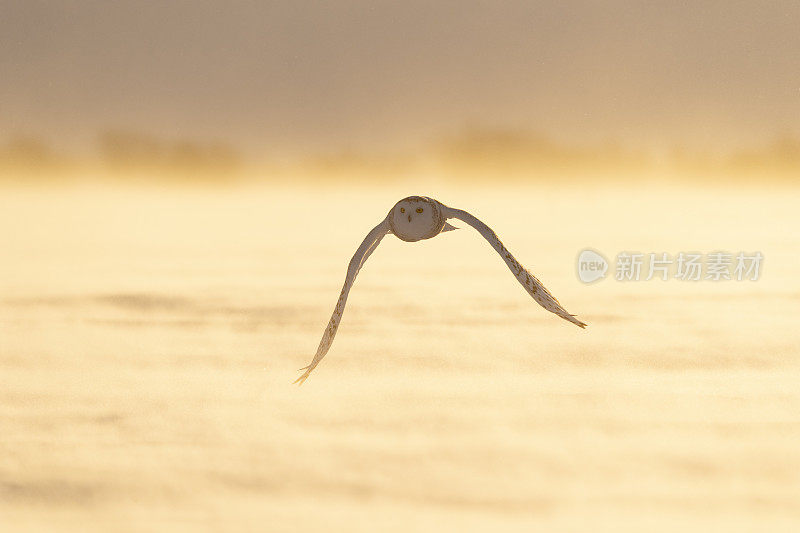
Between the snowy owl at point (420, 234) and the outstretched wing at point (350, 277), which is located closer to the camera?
the snowy owl at point (420, 234)

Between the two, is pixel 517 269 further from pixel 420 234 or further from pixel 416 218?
pixel 416 218

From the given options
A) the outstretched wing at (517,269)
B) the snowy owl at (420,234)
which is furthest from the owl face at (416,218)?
the outstretched wing at (517,269)

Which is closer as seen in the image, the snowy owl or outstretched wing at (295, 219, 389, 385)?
the snowy owl

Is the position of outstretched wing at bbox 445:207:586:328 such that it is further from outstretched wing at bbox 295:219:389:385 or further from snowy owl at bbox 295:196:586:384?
outstretched wing at bbox 295:219:389:385

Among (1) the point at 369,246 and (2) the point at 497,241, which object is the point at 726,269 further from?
(1) the point at 369,246

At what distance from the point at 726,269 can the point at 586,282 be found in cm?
382

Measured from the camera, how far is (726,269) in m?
30.5

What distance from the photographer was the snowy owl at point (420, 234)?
2328 cm

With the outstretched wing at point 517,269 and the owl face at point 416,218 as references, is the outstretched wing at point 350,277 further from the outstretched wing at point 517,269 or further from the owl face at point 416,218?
the outstretched wing at point 517,269

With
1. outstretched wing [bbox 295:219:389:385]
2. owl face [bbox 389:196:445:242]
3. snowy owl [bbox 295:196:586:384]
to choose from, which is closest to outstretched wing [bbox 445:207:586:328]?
snowy owl [bbox 295:196:586:384]

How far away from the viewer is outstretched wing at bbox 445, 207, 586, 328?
77.1 ft

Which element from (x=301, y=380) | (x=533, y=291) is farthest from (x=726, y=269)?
(x=301, y=380)

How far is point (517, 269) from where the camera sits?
24109mm

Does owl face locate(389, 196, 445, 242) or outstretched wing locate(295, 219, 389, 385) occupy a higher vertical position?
owl face locate(389, 196, 445, 242)
